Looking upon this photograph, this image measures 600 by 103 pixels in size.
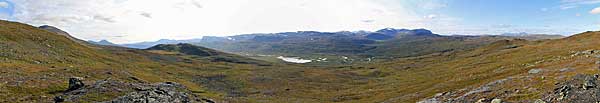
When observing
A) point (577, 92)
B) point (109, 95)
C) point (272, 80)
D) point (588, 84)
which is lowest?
point (272, 80)

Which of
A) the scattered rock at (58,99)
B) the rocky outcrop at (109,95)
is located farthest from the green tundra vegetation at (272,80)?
the scattered rock at (58,99)

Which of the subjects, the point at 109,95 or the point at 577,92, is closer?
the point at 577,92

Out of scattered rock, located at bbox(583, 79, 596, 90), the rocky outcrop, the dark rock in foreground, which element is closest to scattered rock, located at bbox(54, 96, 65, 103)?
the rocky outcrop

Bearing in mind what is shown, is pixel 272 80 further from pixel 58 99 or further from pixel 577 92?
pixel 577 92

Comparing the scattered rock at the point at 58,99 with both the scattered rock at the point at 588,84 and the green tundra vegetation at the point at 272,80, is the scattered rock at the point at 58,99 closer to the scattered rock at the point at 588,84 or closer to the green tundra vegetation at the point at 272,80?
the green tundra vegetation at the point at 272,80

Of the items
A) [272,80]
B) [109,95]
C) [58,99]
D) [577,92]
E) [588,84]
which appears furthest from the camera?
[272,80]

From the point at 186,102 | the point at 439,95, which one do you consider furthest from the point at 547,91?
the point at 186,102

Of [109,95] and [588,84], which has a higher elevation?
[588,84]

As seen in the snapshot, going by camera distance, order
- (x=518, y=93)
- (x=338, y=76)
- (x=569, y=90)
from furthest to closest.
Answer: (x=338, y=76) → (x=518, y=93) → (x=569, y=90)

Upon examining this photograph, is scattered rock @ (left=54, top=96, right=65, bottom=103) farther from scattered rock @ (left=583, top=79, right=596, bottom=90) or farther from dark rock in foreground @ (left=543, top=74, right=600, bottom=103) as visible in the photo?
scattered rock @ (left=583, top=79, right=596, bottom=90)

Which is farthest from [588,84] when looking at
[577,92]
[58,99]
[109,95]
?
[58,99]

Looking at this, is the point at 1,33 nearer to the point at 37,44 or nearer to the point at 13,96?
the point at 37,44
